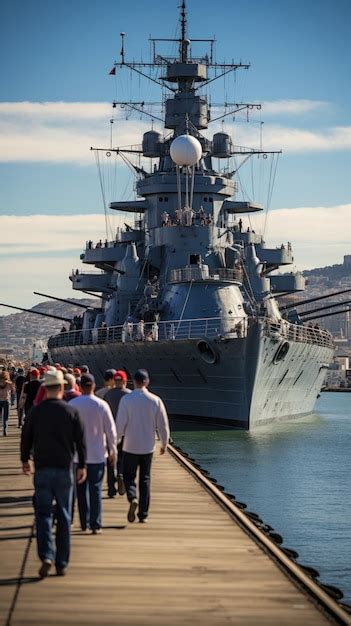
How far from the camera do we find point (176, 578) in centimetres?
1048

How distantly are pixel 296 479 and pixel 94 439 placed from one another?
1779cm

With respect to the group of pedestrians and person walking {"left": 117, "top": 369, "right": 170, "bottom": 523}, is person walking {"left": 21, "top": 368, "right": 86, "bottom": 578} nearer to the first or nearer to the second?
the group of pedestrians

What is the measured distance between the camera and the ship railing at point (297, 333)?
4176 cm

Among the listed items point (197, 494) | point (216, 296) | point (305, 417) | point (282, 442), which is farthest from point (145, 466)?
point (305, 417)

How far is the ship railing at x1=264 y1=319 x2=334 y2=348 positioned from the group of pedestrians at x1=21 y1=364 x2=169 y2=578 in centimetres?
2454

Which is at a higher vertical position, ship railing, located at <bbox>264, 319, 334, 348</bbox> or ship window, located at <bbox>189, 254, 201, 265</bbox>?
ship window, located at <bbox>189, 254, 201, 265</bbox>

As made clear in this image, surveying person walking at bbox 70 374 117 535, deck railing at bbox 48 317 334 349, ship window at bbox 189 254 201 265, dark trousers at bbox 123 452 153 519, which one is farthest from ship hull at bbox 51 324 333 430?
person walking at bbox 70 374 117 535

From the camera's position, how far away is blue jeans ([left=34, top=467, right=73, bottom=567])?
1055 cm

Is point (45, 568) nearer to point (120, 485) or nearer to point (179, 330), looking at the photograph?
point (120, 485)

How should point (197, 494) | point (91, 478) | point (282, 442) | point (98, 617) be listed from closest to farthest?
point (98, 617), point (91, 478), point (197, 494), point (282, 442)

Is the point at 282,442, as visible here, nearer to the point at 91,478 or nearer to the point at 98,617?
the point at 91,478

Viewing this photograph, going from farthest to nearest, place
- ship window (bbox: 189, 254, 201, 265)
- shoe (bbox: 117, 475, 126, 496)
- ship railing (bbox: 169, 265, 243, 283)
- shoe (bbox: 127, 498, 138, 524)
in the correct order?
ship window (bbox: 189, 254, 201, 265) → ship railing (bbox: 169, 265, 243, 283) → shoe (bbox: 117, 475, 126, 496) → shoe (bbox: 127, 498, 138, 524)

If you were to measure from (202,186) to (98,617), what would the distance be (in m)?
43.6

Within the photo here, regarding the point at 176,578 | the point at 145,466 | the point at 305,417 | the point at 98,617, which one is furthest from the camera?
the point at 305,417
